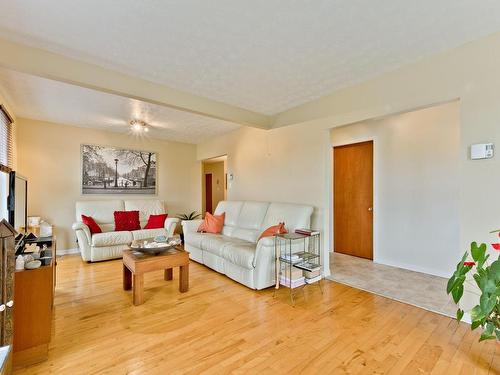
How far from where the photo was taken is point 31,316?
1684mm

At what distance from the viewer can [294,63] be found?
2.46 metres

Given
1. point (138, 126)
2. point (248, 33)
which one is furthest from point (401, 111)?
point (138, 126)

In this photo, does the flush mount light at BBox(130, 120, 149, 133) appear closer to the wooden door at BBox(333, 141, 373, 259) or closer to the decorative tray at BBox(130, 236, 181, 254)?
the decorative tray at BBox(130, 236, 181, 254)

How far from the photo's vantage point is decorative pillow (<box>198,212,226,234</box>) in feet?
13.6

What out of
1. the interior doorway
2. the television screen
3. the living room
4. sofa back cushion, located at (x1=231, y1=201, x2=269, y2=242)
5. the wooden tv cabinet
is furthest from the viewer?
the interior doorway

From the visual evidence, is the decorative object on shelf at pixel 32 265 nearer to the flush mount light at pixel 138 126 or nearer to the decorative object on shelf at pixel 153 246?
the decorative object on shelf at pixel 153 246

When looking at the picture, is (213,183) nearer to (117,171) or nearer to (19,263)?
(117,171)

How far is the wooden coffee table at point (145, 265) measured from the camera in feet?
8.30

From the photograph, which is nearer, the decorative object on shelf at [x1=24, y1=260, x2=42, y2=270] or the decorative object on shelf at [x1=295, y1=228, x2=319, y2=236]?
the decorative object on shelf at [x1=24, y1=260, x2=42, y2=270]

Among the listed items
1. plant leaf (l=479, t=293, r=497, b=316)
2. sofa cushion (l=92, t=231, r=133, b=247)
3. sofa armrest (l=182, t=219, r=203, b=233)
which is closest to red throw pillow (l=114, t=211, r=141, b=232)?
sofa cushion (l=92, t=231, r=133, b=247)

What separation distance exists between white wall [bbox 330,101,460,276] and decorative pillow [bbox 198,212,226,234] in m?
2.57

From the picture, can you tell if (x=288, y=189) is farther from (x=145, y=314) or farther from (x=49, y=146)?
(x=49, y=146)

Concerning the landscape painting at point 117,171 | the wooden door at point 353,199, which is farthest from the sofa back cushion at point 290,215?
the landscape painting at point 117,171

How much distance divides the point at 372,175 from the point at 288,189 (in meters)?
1.47
